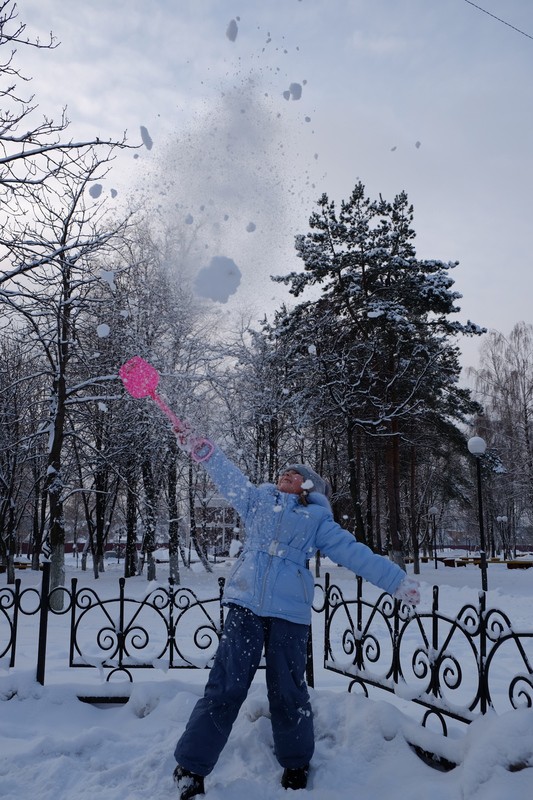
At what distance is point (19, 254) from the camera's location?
738 cm

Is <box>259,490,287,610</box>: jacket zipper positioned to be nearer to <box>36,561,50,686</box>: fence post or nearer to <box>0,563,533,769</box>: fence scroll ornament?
<box>0,563,533,769</box>: fence scroll ornament

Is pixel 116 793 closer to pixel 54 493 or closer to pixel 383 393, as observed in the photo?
pixel 54 493

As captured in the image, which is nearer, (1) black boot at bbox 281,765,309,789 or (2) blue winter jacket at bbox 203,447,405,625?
(1) black boot at bbox 281,765,309,789

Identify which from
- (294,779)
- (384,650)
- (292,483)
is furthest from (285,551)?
(384,650)

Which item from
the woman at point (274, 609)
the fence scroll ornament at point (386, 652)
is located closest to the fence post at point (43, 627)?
the fence scroll ornament at point (386, 652)

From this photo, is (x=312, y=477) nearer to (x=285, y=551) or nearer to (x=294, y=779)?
(x=285, y=551)

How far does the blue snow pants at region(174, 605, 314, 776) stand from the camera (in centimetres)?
304

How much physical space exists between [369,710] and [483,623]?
86 cm

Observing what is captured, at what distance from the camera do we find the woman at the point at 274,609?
308cm

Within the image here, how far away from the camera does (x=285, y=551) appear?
3.41 m

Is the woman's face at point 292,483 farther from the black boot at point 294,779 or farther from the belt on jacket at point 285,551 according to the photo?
the black boot at point 294,779

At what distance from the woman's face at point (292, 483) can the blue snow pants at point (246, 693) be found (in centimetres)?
76

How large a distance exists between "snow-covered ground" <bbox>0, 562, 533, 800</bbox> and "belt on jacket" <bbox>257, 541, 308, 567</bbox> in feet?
3.26

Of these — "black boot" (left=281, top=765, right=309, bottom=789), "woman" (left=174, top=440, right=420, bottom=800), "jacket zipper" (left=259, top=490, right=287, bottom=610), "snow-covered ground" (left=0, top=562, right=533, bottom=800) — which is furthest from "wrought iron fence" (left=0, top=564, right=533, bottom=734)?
"black boot" (left=281, top=765, right=309, bottom=789)
